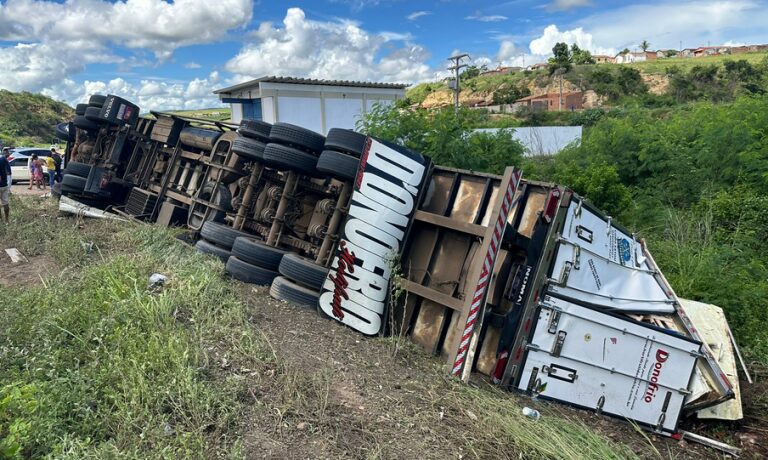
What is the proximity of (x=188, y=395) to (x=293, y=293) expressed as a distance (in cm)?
192

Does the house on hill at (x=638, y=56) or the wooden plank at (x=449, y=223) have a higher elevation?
the house on hill at (x=638, y=56)

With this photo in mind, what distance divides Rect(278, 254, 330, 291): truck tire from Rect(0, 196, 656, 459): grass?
660 mm

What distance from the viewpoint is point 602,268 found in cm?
450

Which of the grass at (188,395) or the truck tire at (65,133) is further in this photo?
the truck tire at (65,133)

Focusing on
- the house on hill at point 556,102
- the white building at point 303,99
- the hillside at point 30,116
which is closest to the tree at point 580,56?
the house on hill at point 556,102

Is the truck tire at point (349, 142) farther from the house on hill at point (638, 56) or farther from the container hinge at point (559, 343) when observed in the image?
the house on hill at point (638, 56)

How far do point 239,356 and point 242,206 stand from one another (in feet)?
8.67

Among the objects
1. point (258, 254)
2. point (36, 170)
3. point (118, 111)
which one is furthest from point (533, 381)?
point (36, 170)

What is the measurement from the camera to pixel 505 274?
13.6ft

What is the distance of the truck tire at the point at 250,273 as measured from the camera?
5105mm

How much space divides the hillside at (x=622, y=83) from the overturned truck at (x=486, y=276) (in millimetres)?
38675

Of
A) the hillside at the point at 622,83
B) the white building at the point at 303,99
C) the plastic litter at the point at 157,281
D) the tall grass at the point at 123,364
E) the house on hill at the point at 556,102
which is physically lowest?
the tall grass at the point at 123,364

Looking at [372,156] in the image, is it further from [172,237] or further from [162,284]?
[172,237]

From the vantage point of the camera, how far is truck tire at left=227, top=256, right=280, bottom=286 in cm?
511
